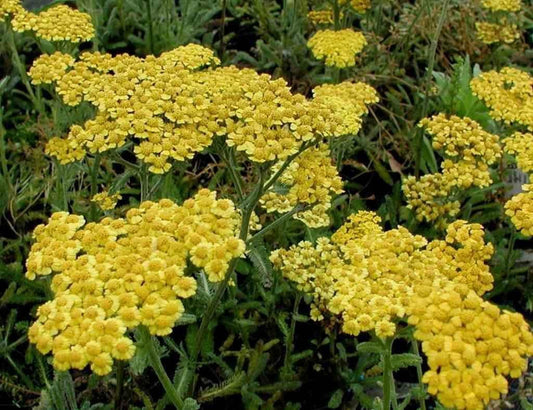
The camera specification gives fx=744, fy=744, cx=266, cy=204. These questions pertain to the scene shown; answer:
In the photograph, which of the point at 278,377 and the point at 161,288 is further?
the point at 278,377

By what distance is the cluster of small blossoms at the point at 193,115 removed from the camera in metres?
2.05

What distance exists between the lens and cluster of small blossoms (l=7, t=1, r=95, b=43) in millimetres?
2838

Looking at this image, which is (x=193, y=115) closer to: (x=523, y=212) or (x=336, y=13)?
(x=523, y=212)

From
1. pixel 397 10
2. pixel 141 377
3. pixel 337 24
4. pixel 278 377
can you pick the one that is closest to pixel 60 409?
pixel 141 377

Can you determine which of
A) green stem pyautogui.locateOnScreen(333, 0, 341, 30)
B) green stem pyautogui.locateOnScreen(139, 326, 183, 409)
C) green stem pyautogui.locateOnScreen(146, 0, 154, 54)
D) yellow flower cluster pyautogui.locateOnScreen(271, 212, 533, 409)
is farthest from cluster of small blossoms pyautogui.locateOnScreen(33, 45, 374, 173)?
green stem pyautogui.locateOnScreen(146, 0, 154, 54)

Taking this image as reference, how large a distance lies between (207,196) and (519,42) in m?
3.24

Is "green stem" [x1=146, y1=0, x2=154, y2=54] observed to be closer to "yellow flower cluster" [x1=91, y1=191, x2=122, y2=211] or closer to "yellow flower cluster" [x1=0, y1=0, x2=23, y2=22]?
"yellow flower cluster" [x1=0, y1=0, x2=23, y2=22]

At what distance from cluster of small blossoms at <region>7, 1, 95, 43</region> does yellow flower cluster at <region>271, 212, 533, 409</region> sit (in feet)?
4.00

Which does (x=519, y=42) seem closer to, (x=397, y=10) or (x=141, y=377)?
(x=397, y=10)

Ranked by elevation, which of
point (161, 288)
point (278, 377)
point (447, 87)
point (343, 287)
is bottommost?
point (278, 377)

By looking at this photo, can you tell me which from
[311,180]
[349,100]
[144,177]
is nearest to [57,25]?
[144,177]

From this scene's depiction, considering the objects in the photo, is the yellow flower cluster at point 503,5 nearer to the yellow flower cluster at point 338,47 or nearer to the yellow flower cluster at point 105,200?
the yellow flower cluster at point 338,47

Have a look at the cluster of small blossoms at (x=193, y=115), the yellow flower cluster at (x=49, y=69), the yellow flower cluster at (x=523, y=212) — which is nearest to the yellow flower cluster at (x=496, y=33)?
the yellow flower cluster at (x=523, y=212)

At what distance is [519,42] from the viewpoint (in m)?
4.49
